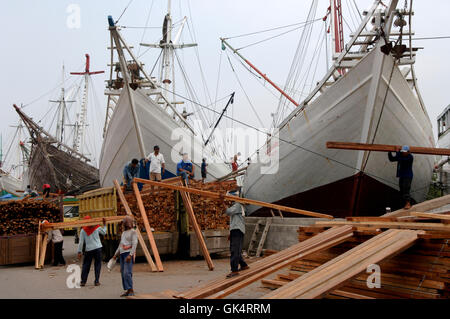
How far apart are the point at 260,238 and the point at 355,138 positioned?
168 inches

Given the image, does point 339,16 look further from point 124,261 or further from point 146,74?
point 124,261

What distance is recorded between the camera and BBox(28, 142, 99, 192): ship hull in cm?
3375

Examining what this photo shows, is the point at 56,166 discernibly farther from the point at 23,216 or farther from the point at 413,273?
the point at 413,273

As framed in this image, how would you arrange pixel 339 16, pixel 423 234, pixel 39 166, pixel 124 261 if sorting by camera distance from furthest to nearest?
pixel 39 166
pixel 339 16
pixel 124 261
pixel 423 234

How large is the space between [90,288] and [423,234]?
223 inches

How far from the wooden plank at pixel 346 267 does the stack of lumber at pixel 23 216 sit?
9219 mm

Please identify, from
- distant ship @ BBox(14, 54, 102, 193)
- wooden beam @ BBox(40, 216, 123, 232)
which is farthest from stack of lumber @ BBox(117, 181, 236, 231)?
distant ship @ BBox(14, 54, 102, 193)

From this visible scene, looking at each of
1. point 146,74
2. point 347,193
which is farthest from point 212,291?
point 146,74

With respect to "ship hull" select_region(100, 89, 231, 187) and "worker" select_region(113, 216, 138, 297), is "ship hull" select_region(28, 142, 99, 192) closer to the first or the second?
"ship hull" select_region(100, 89, 231, 187)

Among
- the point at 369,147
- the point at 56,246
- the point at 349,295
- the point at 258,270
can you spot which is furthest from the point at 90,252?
the point at 369,147

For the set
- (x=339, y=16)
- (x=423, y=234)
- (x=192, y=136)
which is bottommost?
(x=423, y=234)

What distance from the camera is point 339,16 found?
21.6 meters

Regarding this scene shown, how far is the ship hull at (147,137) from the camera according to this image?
17.2 m

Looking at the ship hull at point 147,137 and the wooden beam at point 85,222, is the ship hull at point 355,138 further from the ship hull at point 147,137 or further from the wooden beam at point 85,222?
the wooden beam at point 85,222
